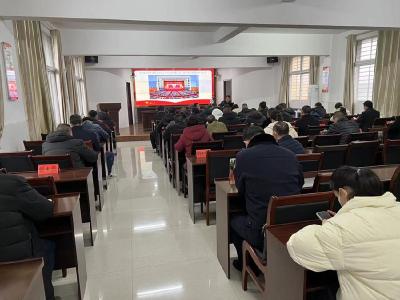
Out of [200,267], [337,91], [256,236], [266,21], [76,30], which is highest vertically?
[76,30]

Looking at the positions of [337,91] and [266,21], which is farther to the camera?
[337,91]

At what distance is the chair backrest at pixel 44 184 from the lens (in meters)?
2.29

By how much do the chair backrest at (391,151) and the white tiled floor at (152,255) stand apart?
2276mm

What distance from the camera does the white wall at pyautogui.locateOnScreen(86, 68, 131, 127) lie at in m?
11.8

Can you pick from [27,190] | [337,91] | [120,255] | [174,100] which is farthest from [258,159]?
[174,100]

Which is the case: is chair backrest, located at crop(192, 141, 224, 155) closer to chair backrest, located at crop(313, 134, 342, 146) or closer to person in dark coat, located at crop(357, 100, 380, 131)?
chair backrest, located at crop(313, 134, 342, 146)

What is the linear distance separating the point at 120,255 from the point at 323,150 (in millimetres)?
2424

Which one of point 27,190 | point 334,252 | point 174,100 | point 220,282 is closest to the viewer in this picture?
point 334,252

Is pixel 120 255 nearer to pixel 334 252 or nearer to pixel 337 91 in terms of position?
pixel 334 252

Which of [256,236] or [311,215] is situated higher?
[311,215]

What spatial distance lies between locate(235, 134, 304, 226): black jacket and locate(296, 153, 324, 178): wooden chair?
2.08 feet

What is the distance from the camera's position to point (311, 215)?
1.71 meters

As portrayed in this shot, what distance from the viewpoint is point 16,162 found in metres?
3.19

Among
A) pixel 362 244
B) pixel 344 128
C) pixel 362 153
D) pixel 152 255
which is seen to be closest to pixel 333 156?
pixel 362 153
